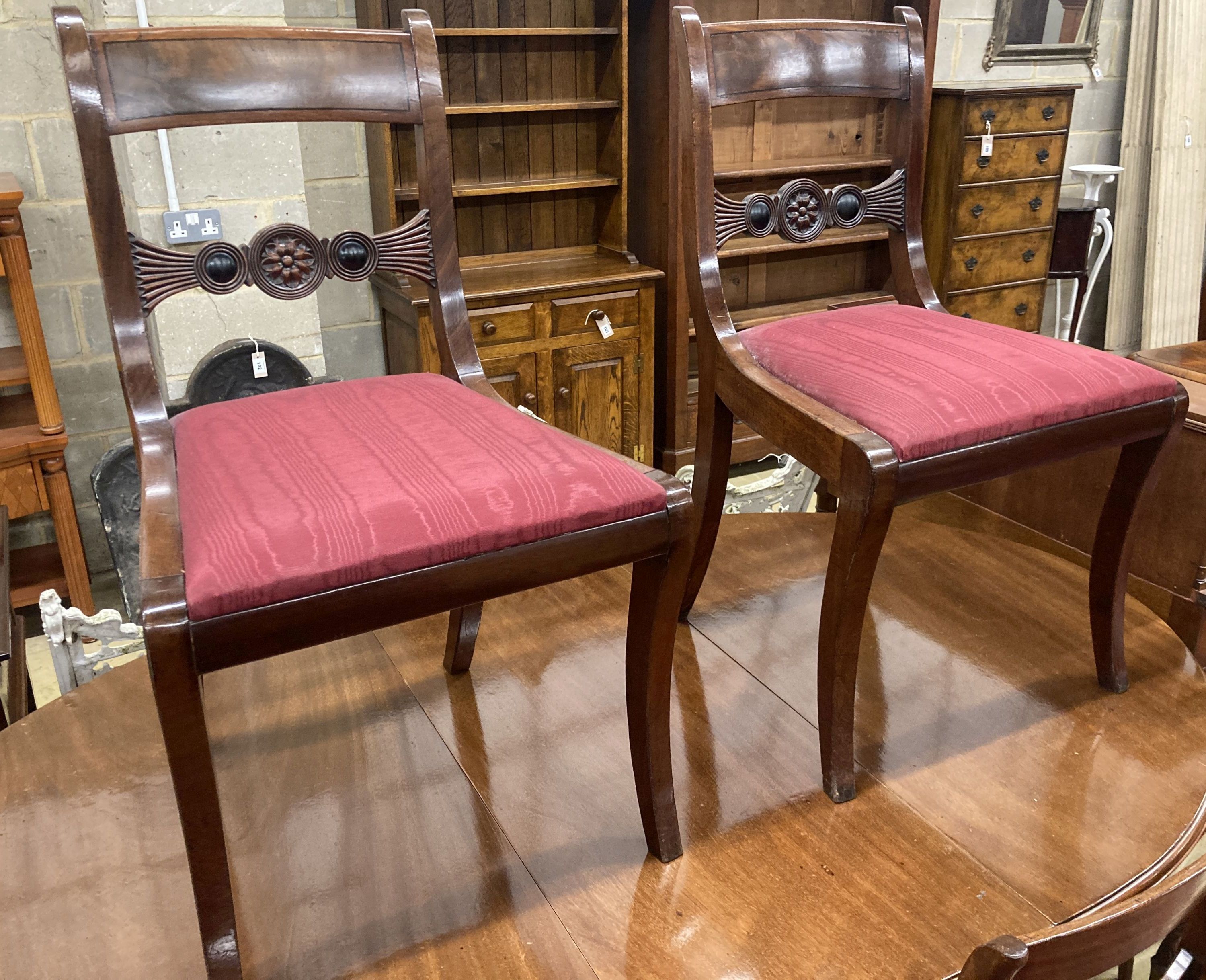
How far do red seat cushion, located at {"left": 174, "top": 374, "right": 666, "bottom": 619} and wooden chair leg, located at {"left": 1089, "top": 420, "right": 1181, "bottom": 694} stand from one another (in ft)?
2.47

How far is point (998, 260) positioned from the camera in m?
3.45

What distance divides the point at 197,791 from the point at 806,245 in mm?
2809

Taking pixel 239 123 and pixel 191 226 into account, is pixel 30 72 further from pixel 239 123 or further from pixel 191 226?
pixel 239 123

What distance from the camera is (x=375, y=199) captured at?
281cm

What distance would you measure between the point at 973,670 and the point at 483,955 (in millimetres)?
846

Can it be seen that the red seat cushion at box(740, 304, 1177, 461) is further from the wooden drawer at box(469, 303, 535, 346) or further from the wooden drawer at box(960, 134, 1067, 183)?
the wooden drawer at box(960, 134, 1067, 183)

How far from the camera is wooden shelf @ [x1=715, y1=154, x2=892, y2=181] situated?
312 centimetres

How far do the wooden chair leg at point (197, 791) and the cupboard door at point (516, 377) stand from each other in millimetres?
1887

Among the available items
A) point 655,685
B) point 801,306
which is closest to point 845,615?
point 655,685

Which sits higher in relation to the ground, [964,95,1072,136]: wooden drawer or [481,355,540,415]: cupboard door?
[964,95,1072,136]: wooden drawer

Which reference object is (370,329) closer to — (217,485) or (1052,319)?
(217,485)

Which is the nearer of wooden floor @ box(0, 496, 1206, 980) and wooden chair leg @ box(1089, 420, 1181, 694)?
wooden floor @ box(0, 496, 1206, 980)

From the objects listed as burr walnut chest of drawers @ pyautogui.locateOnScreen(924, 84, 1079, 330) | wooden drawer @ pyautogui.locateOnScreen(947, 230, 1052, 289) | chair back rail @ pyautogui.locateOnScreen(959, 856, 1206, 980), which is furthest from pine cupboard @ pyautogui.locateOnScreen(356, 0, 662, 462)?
chair back rail @ pyautogui.locateOnScreen(959, 856, 1206, 980)

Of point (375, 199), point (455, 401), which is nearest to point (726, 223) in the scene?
point (455, 401)
